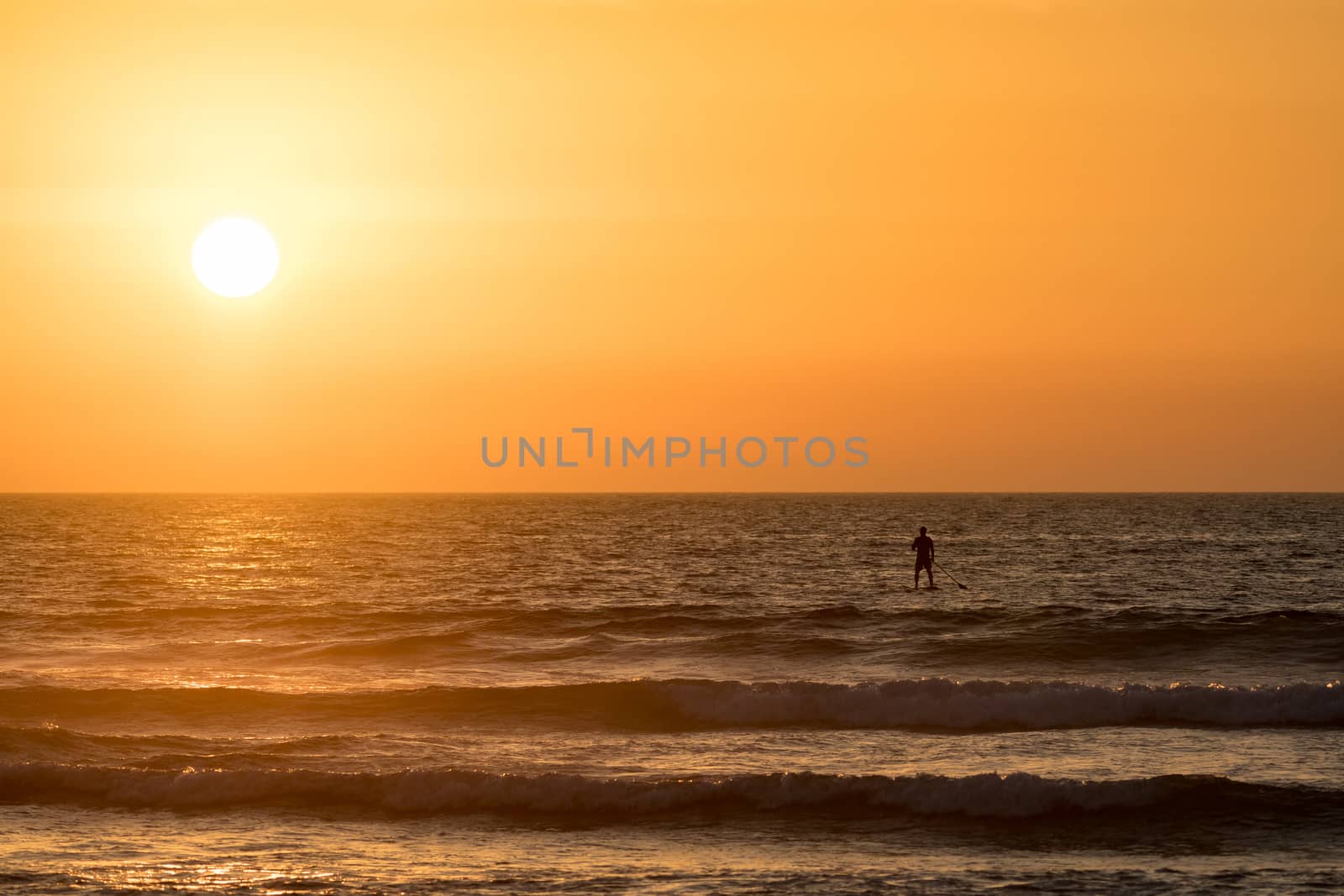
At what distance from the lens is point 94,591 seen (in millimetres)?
43844

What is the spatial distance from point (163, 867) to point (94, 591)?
1319 inches

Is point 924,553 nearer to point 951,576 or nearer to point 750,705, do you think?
point 951,576

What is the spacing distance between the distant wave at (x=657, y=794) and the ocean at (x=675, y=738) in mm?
41

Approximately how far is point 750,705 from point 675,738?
2278mm

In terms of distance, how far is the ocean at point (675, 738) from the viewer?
13766 millimetres

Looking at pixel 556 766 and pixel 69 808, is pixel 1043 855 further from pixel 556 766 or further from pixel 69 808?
pixel 69 808

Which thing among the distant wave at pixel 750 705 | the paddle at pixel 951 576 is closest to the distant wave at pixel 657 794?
the distant wave at pixel 750 705

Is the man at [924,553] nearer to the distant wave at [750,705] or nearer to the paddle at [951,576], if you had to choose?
the paddle at [951,576]

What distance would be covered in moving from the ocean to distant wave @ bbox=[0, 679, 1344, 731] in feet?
0.26

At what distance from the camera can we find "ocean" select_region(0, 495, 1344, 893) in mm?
13766

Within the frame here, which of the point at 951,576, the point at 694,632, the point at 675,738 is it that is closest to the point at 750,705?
the point at 675,738

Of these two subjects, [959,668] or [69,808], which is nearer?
[69,808]

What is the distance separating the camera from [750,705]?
73.8 ft

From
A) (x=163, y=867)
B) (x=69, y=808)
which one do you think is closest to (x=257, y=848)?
(x=163, y=867)
